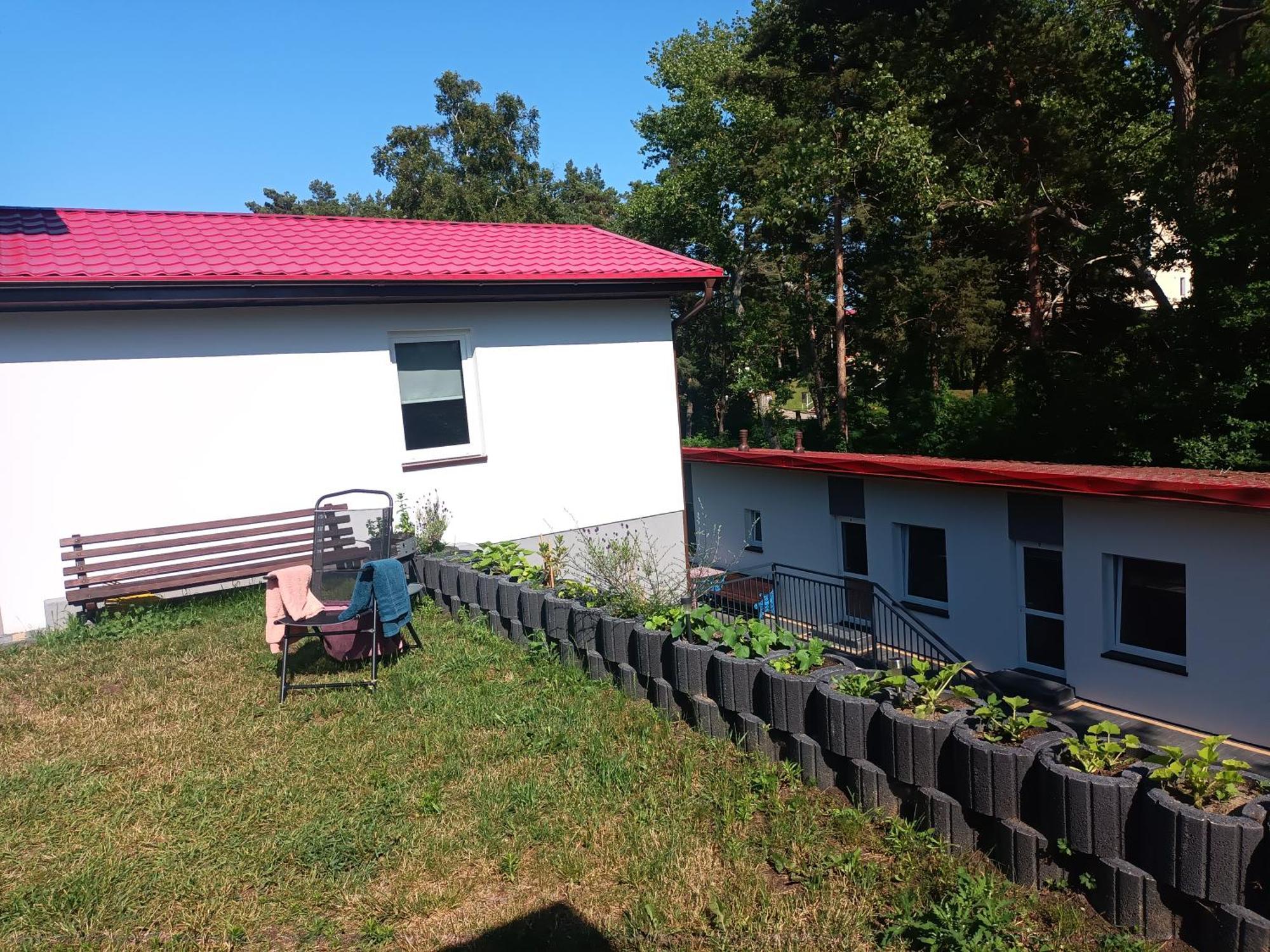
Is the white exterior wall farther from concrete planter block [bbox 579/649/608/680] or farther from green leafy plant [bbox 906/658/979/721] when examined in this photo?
green leafy plant [bbox 906/658/979/721]

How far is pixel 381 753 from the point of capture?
4566 mm

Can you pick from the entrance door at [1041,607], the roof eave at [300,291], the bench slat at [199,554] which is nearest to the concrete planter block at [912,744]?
the bench slat at [199,554]

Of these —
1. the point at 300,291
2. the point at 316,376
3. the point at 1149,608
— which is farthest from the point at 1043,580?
the point at 300,291

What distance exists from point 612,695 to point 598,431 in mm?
5503

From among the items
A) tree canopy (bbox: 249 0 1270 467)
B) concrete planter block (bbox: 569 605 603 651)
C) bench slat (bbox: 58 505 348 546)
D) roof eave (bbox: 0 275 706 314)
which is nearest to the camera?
concrete planter block (bbox: 569 605 603 651)

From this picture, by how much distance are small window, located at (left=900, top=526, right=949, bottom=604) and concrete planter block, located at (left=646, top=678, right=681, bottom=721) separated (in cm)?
857

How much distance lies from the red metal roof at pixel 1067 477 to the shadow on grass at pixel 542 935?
8.17m

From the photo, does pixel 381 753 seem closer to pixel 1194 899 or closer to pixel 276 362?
pixel 1194 899

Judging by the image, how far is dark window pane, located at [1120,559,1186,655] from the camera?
32.0 feet

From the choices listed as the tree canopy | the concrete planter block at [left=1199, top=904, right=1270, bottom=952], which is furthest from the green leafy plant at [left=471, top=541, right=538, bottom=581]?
the tree canopy

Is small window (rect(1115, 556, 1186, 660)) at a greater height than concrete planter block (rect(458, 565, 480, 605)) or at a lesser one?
lesser

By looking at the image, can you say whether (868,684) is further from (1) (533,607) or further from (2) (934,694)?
(1) (533,607)

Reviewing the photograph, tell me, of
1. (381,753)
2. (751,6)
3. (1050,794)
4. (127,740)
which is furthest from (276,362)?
(751,6)

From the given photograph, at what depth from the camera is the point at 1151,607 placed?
10.1m
